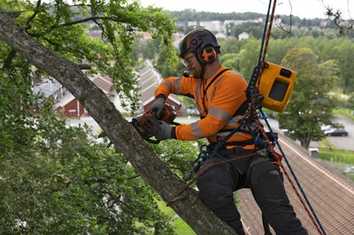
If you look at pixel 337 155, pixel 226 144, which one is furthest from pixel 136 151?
pixel 337 155

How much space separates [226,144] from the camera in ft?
13.0

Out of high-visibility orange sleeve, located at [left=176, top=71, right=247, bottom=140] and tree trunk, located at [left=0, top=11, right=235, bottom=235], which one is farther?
high-visibility orange sleeve, located at [left=176, top=71, right=247, bottom=140]

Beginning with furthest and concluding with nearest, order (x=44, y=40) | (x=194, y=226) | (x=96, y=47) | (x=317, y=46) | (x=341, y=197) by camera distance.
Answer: (x=317, y=46) → (x=341, y=197) → (x=96, y=47) → (x=44, y=40) → (x=194, y=226)

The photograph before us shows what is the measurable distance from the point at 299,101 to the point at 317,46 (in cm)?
3015

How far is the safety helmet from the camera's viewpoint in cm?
393

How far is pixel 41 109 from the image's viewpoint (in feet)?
22.9

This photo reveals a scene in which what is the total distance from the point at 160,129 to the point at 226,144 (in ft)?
1.54

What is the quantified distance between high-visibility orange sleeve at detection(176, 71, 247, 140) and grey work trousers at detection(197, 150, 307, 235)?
266 mm

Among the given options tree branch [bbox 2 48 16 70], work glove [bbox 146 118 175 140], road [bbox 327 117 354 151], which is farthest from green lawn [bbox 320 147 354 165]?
work glove [bbox 146 118 175 140]

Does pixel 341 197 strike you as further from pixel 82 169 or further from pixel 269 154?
pixel 269 154

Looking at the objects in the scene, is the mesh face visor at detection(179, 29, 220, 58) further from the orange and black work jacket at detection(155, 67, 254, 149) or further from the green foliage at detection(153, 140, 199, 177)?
the green foliage at detection(153, 140, 199, 177)

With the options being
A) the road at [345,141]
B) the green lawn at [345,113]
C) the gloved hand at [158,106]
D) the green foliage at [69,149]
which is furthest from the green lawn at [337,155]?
the gloved hand at [158,106]

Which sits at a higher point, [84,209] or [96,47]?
[96,47]

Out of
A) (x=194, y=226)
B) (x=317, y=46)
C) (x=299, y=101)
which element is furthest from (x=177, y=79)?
(x=317, y=46)
